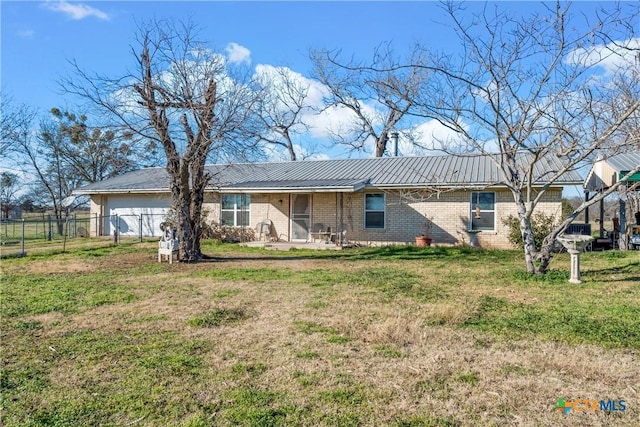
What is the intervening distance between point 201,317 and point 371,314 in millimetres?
2350

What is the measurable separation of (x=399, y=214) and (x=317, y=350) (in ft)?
40.1

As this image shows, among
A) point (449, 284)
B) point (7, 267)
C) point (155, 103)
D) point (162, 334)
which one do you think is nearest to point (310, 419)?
point (162, 334)

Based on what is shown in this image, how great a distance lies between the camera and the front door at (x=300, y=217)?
1744 cm

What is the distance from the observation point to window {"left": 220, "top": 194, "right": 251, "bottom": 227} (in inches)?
731

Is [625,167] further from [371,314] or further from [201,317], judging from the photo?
[201,317]

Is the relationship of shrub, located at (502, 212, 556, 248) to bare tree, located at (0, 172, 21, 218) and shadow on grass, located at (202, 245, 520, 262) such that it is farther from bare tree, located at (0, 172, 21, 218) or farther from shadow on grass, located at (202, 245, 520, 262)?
bare tree, located at (0, 172, 21, 218)

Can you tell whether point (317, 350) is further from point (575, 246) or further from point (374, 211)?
point (374, 211)

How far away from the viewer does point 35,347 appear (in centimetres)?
469

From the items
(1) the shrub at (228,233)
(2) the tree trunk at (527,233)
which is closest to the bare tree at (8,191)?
(1) the shrub at (228,233)

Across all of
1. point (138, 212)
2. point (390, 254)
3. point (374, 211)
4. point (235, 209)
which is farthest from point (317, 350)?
point (138, 212)

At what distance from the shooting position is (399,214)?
16.3 m

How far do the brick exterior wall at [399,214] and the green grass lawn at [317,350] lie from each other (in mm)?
6031

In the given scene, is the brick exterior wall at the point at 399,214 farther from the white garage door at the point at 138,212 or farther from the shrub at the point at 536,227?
the white garage door at the point at 138,212

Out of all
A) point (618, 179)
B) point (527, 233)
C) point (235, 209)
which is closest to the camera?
point (527, 233)
